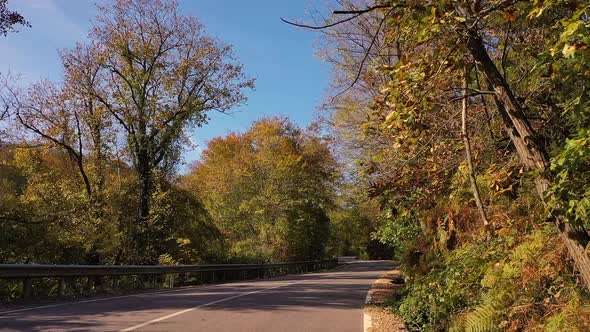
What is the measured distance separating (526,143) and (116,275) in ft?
49.1

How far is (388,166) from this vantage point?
33.6 feet

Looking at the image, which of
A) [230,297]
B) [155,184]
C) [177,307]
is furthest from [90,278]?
[155,184]

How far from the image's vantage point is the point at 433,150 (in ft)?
24.0

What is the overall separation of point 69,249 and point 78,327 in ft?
53.6

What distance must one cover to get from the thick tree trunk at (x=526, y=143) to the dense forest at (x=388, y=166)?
0.9 inches

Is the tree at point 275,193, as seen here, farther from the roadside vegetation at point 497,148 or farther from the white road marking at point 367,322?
the roadside vegetation at point 497,148

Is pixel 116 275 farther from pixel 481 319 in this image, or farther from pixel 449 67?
pixel 449 67

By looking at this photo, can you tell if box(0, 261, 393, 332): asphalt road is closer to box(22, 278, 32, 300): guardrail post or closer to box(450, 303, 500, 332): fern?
box(22, 278, 32, 300): guardrail post

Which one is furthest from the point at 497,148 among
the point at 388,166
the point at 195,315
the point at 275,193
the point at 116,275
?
the point at 275,193

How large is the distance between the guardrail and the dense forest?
5.10ft

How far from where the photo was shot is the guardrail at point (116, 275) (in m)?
13.1

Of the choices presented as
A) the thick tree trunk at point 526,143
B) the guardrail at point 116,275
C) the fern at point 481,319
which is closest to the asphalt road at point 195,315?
the guardrail at point 116,275

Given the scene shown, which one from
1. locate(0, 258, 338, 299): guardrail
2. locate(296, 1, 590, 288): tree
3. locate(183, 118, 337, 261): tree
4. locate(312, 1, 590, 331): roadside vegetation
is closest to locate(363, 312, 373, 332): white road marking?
locate(312, 1, 590, 331): roadside vegetation

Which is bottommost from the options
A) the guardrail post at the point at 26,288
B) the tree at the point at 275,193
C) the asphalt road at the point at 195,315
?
the asphalt road at the point at 195,315
